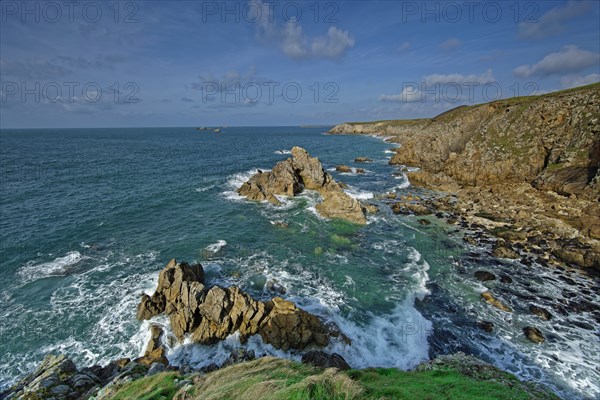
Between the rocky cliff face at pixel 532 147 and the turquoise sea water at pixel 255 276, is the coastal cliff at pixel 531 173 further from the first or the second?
the turquoise sea water at pixel 255 276

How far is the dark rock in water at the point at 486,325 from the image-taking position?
75.4 feet

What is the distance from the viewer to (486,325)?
2330 centimetres

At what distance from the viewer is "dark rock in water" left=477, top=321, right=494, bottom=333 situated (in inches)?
904

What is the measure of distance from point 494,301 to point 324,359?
17242mm

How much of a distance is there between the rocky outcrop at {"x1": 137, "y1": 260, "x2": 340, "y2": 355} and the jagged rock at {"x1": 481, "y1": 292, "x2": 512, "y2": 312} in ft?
48.7

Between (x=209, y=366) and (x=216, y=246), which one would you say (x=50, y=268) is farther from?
(x=209, y=366)

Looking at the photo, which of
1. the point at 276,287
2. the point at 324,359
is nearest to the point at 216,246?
the point at 276,287

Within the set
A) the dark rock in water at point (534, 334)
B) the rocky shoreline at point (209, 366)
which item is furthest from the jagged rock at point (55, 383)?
the dark rock in water at point (534, 334)

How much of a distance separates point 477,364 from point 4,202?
227 ft

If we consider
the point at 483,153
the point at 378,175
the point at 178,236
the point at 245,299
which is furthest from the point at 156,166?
the point at 483,153

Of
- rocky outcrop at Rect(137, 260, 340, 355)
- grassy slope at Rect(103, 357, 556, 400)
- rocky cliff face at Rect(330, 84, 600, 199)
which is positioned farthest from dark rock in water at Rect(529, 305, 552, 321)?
rocky cliff face at Rect(330, 84, 600, 199)

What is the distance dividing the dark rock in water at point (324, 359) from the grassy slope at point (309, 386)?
345 centimetres

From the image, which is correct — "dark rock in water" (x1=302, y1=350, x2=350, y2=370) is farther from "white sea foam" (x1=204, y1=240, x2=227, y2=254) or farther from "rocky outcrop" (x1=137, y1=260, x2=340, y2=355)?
"white sea foam" (x1=204, y1=240, x2=227, y2=254)

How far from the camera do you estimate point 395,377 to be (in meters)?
15.3
